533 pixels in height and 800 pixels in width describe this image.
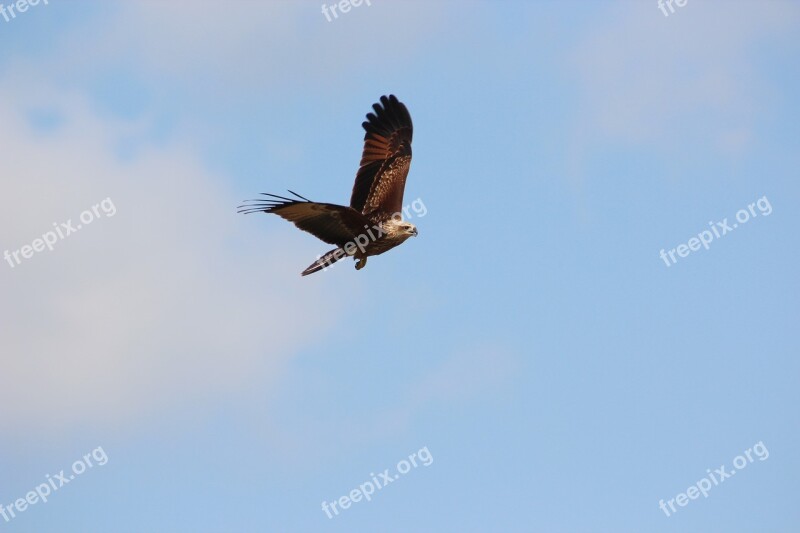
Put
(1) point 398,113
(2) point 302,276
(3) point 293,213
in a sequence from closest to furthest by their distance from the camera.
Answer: (3) point 293,213 < (2) point 302,276 < (1) point 398,113

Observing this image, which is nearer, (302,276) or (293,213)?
(293,213)

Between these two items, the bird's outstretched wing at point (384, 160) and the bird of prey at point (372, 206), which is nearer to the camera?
the bird of prey at point (372, 206)

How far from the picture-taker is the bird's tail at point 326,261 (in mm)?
16328

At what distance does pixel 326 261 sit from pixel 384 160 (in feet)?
10.2

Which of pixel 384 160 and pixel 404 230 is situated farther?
pixel 384 160

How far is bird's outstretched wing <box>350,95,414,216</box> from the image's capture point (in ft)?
58.9

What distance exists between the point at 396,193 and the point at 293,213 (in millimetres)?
3168

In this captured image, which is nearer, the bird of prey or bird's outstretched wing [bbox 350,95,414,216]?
the bird of prey

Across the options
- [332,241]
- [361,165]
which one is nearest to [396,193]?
[361,165]

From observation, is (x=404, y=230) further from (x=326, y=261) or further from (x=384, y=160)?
(x=384, y=160)

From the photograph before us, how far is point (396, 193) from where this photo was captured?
18.1 m

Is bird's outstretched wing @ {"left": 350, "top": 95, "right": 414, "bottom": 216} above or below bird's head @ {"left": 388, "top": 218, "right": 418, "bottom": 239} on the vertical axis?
above

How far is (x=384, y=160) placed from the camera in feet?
61.5

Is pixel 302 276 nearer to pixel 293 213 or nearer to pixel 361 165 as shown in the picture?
pixel 293 213
